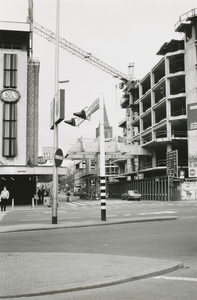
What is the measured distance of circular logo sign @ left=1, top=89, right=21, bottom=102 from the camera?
41750mm

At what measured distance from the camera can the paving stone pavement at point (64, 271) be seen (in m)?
5.40

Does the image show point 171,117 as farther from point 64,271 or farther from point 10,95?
point 64,271

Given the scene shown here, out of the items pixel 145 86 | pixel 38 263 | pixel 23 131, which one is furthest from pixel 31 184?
pixel 38 263

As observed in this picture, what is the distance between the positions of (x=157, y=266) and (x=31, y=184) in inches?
1671

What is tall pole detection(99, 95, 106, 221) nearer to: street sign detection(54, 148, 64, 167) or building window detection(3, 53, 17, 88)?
street sign detection(54, 148, 64, 167)

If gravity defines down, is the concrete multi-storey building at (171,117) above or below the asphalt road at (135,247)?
above

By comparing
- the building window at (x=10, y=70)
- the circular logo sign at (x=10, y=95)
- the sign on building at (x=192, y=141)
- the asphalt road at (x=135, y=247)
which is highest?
Result: the building window at (x=10, y=70)

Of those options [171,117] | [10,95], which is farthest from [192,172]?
[10,95]

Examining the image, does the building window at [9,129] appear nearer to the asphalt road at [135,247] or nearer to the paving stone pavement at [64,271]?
the asphalt road at [135,247]

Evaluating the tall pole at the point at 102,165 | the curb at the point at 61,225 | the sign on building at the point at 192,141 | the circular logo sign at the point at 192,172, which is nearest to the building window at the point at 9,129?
the sign on building at the point at 192,141

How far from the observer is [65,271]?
6.32m

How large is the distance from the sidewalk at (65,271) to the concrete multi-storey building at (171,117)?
4528 centimetres

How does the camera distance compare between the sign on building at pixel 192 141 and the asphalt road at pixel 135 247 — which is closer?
the asphalt road at pixel 135 247

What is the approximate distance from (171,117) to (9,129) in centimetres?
2697
